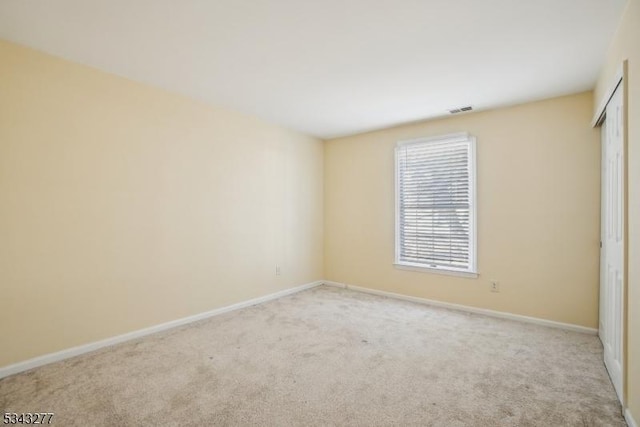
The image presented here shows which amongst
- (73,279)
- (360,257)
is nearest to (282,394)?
(73,279)

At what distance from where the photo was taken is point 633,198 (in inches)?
71.3

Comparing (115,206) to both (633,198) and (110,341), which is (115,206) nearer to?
(110,341)

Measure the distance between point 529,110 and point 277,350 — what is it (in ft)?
12.5

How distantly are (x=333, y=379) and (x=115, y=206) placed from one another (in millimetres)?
2557

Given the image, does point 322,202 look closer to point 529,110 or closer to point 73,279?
point 529,110

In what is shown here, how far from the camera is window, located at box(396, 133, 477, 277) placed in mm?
4004

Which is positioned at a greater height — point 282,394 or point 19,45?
point 19,45

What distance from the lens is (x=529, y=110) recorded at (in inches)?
140

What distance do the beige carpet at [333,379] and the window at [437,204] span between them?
1.03 meters

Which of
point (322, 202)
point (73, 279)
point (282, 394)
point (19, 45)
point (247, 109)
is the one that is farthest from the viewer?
point (322, 202)

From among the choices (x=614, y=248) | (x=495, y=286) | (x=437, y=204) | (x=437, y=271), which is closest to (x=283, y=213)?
(x=437, y=204)

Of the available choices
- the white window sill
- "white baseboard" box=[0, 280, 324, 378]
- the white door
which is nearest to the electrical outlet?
the white window sill

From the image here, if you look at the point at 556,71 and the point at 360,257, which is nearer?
the point at 556,71

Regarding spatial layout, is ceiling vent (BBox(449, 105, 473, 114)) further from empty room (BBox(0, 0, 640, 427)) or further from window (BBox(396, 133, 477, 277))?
window (BBox(396, 133, 477, 277))
